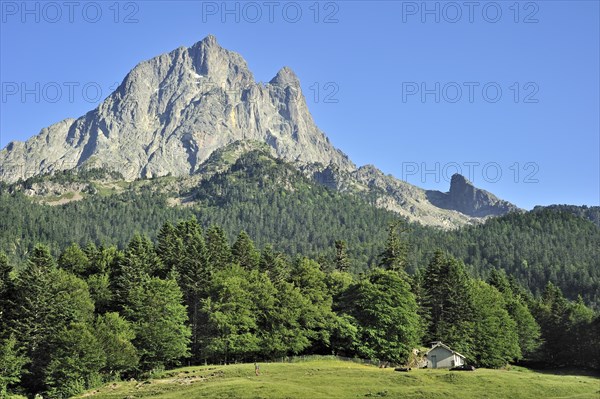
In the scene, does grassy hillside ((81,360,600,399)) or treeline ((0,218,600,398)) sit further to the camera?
treeline ((0,218,600,398))

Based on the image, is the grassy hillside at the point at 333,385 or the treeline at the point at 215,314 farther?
the treeline at the point at 215,314

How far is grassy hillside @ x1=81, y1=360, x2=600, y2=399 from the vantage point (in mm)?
71875

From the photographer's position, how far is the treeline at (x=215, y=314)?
93.4 meters

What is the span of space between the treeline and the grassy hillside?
9.14 m

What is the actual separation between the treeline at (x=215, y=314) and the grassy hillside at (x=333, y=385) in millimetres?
9138

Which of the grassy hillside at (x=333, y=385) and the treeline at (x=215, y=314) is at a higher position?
the treeline at (x=215, y=314)

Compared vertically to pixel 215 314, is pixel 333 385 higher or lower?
lower

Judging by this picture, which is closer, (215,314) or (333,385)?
(333,385)

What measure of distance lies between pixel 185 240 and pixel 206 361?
43658mm

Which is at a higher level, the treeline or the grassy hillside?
the treeline

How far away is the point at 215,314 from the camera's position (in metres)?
108

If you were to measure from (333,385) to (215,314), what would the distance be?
3668 cm

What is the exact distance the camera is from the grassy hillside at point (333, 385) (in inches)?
2830

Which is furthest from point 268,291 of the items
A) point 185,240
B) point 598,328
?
point 598,328
